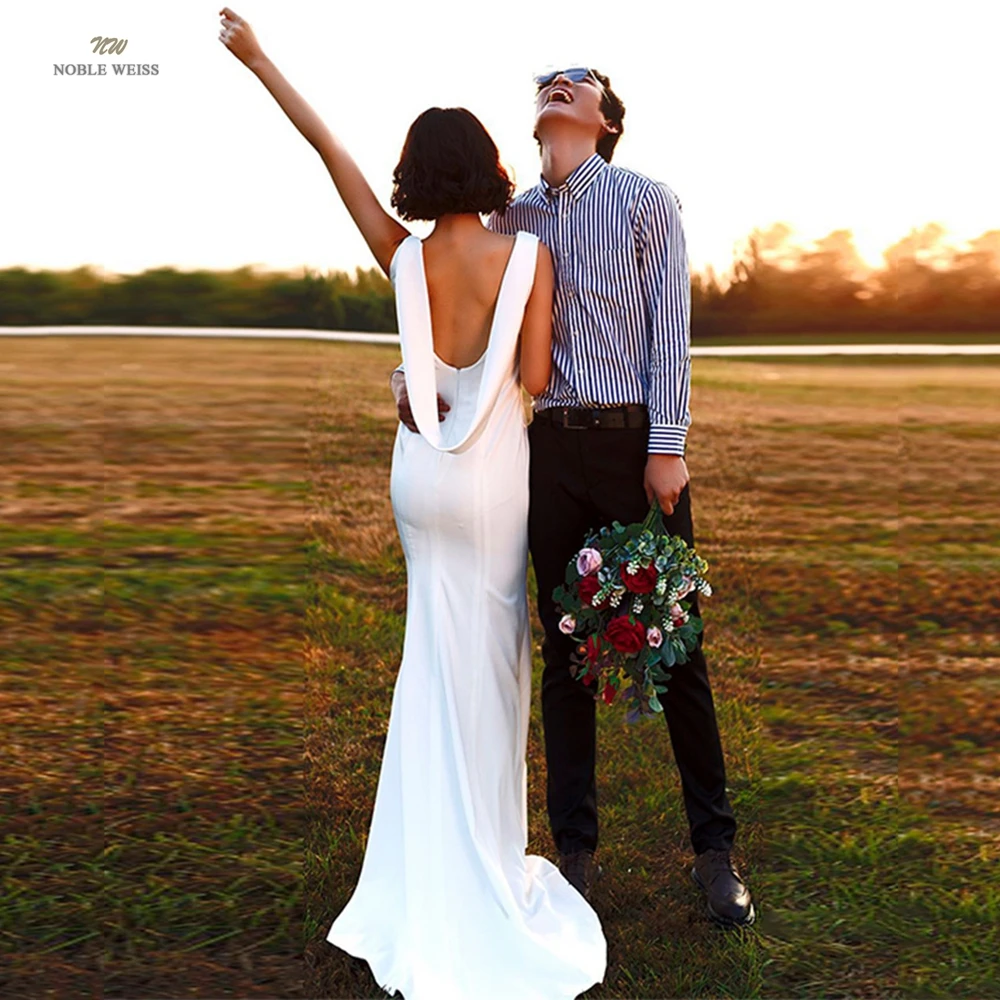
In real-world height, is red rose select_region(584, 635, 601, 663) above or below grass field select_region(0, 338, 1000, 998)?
above

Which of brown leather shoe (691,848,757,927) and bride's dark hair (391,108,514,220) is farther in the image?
brown leather shoe (691,848,757,927)

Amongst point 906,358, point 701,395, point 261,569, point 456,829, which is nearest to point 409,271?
point 456,829

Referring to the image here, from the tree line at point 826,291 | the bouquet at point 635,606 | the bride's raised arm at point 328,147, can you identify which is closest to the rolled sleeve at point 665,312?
the bouquet at point 635,606

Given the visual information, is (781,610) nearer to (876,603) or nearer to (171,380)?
(876,603)

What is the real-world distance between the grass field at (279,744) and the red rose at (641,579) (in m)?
0.95

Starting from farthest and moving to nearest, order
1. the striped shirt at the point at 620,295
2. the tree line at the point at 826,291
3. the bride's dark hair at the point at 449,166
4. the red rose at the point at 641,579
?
the tree line at the point at 826,291, the striped shirt at the point at 620,295, the red rose at the point at 641,579, the bride's dark hair at the point at 449,166

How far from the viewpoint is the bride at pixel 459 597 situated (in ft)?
9.17

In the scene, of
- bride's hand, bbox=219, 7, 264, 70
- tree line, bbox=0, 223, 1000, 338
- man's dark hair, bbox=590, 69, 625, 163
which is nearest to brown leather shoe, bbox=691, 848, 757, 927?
man's dark hair, bbox=590, 69, 625, 163

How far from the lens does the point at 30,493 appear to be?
7012 mm

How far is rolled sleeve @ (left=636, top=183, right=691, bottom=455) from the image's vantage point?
3.03 meters

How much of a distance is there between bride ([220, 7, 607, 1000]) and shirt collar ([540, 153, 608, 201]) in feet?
0.89

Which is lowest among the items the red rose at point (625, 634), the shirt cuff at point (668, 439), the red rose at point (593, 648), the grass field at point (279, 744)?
the grass field at point (279, 744)

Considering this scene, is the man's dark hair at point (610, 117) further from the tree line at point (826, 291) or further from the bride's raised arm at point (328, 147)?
the tree line at point (826, 291)

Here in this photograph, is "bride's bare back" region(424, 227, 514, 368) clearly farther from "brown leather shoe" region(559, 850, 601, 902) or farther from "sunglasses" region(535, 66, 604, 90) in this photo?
"brown leather shoe" region(559, 850, 601, 902)
